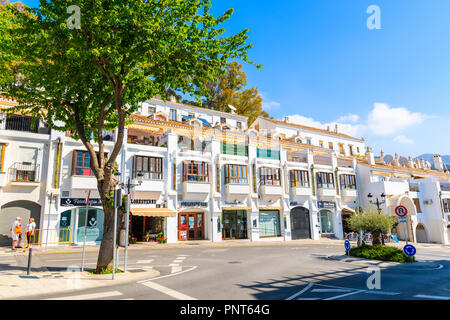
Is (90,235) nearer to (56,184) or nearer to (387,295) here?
(56,184)

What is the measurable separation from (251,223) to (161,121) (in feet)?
48.3

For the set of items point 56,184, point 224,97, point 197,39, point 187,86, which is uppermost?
point 224,97

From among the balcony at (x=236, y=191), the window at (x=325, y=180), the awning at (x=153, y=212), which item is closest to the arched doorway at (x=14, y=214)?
the awning at (x=153, y=212)

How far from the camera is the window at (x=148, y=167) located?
26594 millimetres

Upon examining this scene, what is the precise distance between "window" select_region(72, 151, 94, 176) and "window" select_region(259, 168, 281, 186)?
57.1 ft

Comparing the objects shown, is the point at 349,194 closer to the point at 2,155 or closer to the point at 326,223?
the point at 326,223

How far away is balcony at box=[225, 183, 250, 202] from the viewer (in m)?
30.3

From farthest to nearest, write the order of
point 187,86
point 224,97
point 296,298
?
1. point 224,97
2. point 187,86
3. point 296,298

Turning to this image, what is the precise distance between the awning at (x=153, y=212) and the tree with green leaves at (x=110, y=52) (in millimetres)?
12734

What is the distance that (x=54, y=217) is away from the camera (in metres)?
22.9

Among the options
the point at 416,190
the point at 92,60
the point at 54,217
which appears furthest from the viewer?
the point at 416,190

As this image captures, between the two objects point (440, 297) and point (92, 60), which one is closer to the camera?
point (440, 297)

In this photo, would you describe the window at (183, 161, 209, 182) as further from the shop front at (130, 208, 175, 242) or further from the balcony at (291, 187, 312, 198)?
the balcony at (291, 187, 312, 198)
